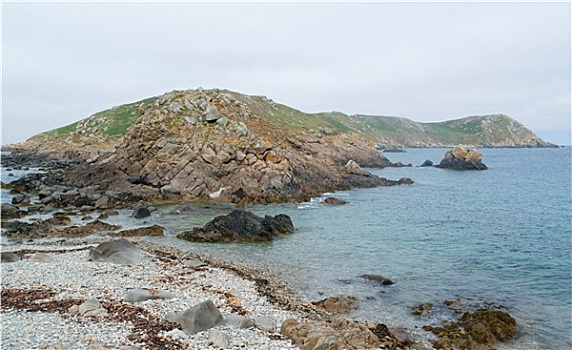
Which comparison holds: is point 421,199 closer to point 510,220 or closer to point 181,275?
point 510,220

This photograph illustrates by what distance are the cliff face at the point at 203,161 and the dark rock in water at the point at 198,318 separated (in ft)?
132

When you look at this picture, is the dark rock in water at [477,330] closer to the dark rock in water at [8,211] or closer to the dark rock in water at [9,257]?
the dark rock in water at [9,257]

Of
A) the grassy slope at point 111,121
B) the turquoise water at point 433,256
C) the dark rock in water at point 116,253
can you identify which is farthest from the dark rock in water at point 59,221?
the grassy slope at point 111,121

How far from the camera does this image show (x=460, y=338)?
1759 centimetres

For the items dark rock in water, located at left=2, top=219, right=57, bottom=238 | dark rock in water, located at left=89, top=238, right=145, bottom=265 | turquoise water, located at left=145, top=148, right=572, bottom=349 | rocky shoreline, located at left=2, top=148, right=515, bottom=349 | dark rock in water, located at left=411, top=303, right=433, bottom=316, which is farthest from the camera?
dark rock in water, located at left=2, top=219, right=57, bottom=238

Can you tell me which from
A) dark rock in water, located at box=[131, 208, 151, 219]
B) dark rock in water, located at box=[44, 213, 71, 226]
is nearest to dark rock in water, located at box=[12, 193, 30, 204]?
dark rock in water, located at box=[44, 213, 71, 226]

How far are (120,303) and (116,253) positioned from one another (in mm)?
9147

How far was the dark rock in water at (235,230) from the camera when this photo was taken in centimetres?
3575

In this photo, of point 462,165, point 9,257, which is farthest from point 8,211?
point 462,165

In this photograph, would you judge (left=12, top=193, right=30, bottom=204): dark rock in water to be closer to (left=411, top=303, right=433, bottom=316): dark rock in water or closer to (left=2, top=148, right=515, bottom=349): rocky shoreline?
(left=2, top=148, right=515, bottom=349): rocky shoreline

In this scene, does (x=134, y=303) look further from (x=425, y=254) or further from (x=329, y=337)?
(x=425, y=254)

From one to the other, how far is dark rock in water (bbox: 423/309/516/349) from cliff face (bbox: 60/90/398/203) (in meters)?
38.8

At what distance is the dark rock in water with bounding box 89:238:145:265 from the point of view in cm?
2552

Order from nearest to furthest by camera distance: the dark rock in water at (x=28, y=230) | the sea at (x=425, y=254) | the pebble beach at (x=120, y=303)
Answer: the pebble beach at (x=120, y=303) < the sea at (x=425, y=254) < the dark rock in water at (x=28, y=230)
